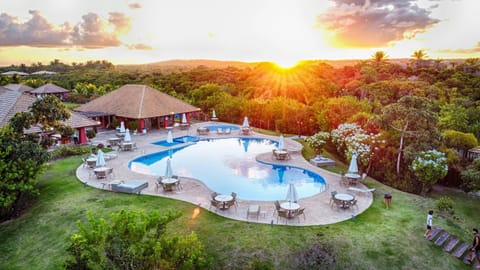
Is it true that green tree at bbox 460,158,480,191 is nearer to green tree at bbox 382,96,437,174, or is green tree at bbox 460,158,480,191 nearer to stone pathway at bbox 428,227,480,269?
green tree at bbox 382,96,437,174

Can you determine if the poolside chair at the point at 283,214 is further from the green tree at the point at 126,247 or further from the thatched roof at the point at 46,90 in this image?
the thatched roof at the point at 46,90

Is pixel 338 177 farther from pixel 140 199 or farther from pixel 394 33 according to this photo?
pixel 394 33

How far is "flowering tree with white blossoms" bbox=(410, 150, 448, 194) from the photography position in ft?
47.8

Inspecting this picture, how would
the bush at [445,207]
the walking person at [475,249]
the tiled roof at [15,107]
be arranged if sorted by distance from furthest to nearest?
1. the tiled roof at [15,107]
2. the bush at [445,207]
3. the walking person at [475,249]

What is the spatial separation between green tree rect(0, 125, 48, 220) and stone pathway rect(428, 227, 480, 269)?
1452 centimetres

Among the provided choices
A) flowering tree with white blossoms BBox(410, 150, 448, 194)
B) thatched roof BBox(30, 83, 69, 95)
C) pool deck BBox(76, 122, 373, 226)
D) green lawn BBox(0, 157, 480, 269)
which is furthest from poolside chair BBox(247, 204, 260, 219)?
thatched roof BBox(30, 83, 69, 95)

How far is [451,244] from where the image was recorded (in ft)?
34.7

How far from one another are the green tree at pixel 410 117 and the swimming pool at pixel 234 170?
189 inches

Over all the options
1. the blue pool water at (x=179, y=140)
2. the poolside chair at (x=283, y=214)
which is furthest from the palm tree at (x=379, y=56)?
the poolside chair at (x=283, y=214)

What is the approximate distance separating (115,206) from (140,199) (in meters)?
1.04

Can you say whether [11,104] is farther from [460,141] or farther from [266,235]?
[460,141]

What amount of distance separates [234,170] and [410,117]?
9597 mm

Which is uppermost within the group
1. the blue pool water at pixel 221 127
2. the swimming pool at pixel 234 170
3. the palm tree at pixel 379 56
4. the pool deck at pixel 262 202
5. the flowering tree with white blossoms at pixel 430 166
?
the palm tree at pixel 379 56

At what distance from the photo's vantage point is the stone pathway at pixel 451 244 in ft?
33.4
